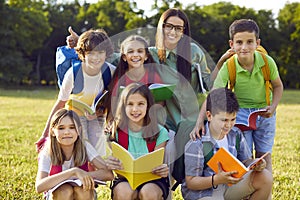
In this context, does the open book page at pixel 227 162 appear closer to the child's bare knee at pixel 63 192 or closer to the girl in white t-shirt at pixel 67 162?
the girl in white t-shirt at pixel 67 162

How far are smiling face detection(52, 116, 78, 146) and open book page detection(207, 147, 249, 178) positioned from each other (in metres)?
0.88

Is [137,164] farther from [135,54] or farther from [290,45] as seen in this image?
[290,45]

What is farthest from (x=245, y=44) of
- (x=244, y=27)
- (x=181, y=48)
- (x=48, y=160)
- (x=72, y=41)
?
(x=48, y=160)

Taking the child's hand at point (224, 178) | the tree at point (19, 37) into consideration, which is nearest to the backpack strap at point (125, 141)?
the child's hand at point (224, 178)

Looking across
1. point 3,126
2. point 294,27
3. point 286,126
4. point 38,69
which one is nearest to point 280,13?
point 294,27

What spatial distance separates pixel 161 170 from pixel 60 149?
0.66m

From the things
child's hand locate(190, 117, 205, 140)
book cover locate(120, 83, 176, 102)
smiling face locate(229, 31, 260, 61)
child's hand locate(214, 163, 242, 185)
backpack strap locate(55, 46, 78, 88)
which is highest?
smiling face locate(229, 31, 260, 61)

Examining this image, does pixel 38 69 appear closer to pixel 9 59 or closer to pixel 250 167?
pixel 9 59

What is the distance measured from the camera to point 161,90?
320 centimetres

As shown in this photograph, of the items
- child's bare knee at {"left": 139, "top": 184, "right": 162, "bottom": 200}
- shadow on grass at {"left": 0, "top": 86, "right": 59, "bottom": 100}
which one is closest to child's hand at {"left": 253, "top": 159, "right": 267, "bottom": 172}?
child's bare knee at {"left": 139, "top": 184, "right": 162, "bottom": 200}

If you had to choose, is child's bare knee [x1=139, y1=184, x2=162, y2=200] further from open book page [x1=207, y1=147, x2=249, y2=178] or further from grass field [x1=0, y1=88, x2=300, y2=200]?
grass field [x1=0, y1=88, x2=300, y2=200]

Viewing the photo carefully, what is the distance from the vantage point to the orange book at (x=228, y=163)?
2803mm

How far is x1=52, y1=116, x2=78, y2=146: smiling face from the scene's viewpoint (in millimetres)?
2979

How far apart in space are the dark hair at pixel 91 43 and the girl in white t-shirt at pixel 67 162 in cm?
49
